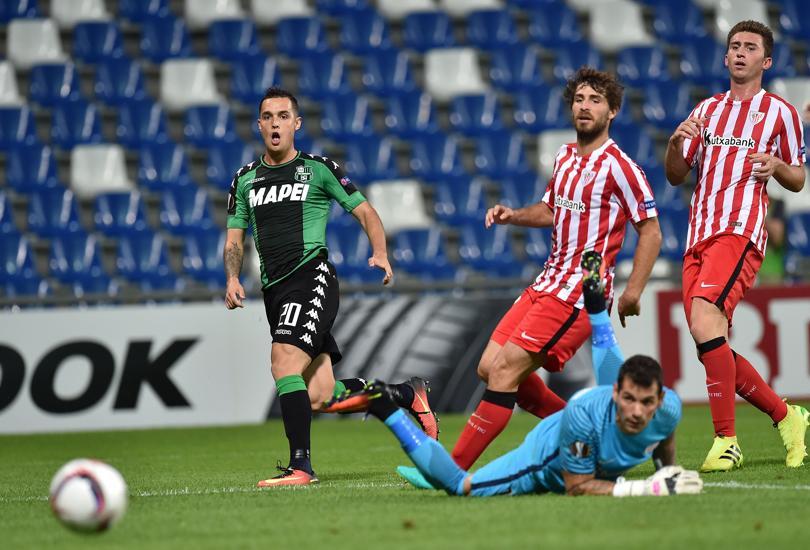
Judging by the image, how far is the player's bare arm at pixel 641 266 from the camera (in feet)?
21.9

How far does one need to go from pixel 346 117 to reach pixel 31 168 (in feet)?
12.7

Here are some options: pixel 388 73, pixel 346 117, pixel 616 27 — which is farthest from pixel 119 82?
pixel 616 27

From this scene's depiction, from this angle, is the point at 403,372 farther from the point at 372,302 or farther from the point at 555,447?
the point at 555,447

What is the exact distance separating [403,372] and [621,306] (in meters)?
5.90

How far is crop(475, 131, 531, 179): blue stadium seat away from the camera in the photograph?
16.0m

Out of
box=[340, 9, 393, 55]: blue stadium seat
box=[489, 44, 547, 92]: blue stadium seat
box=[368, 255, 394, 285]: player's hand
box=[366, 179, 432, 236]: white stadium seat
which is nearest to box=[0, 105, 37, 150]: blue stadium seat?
box=[340, 9, 393, 55]: blue stadium seat

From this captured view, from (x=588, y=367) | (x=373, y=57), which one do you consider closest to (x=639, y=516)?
(x=588, y=367)

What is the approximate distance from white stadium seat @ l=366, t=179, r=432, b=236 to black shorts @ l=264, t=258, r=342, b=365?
7393mm

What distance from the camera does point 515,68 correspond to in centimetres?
1681

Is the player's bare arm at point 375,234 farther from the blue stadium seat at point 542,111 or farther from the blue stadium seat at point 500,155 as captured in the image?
the blue stadium seat at point 542,111

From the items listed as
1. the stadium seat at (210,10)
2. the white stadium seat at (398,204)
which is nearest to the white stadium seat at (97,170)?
the stadium seat at (210,10)

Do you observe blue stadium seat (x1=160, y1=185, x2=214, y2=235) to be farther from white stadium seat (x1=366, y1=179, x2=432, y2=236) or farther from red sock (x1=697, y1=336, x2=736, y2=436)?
red sock (x1=697, y1=336, x2=736, y2=436)

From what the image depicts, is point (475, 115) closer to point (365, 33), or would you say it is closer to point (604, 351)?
point (365, 33)

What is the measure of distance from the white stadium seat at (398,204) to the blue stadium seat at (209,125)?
2073mm
